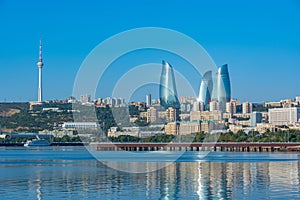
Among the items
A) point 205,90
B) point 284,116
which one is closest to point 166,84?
point 205,90

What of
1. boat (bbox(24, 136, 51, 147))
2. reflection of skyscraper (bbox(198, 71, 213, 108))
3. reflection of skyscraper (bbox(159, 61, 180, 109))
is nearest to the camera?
boat (bbox(24, 136, 51, 147))

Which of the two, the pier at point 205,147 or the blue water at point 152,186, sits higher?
the pier at point 205,147

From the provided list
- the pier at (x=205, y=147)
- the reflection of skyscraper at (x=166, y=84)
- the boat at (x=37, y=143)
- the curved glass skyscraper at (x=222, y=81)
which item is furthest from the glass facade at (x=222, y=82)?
the pier at (x=205, y=147)

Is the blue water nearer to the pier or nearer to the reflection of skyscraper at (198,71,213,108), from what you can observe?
the pier

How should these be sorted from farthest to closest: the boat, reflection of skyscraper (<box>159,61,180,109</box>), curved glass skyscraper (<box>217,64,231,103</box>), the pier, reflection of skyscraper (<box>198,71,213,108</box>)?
curved glass skyscraper (<box>217,64,231,103</box>) < reflection of skyscraper (<box>198,71,213,108</box>) < reflection of skyscraper (<box>159,61,180,109</box>) < the boat < the pier

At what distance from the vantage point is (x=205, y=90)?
608 ft

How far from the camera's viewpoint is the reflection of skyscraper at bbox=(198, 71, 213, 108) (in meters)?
185

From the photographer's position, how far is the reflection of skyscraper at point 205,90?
184625 millimetres

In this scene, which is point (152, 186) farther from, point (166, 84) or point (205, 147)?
point (166, 84)

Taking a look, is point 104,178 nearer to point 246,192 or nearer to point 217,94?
point 246,192

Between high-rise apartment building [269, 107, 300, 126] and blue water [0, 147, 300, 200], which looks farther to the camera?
high-rise apartment building [269, 107, 300, 126]

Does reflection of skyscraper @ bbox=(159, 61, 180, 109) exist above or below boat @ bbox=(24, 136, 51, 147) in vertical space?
above

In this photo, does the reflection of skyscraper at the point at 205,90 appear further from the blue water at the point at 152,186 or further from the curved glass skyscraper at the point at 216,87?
the blue water at the point at 152,186

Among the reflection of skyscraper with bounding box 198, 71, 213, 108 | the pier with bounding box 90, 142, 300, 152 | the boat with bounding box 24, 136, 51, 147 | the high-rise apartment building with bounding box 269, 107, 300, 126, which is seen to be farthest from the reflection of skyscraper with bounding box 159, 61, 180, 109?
the pier with bounding box 90, 142, 300, 152
